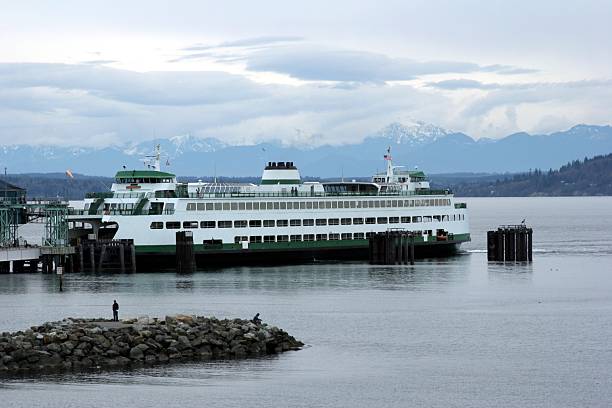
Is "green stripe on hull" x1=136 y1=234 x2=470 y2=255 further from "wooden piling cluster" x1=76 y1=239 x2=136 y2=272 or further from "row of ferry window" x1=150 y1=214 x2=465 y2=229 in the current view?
"wooden piling cluster" x1=76 y1=239 x2=136 y2=272

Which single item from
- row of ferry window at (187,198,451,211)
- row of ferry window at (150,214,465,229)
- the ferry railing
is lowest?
row of ferry window at (150,214,465,229)

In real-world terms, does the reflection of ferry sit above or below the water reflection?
above

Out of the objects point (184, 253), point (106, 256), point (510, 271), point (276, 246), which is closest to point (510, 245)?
point (510, 271)

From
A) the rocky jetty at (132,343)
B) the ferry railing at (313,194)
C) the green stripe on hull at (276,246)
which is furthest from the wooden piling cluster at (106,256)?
the rocky jetty at (132,343)

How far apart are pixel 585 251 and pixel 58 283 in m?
49.7

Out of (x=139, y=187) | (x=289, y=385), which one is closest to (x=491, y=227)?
(x=139, y=187)

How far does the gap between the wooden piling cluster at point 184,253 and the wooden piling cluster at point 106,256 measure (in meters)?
2.71

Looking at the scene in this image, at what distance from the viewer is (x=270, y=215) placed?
8700 centimetres

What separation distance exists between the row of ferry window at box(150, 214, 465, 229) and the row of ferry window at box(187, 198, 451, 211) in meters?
0.84

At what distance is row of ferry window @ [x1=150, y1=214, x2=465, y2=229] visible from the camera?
83.2 meters

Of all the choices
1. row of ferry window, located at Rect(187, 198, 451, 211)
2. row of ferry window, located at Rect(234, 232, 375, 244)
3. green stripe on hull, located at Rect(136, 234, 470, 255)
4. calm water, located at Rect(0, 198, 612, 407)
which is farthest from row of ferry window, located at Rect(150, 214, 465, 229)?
calm water, located at Rect(0, 198, 612, 407)

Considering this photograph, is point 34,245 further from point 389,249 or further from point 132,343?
point 132,343

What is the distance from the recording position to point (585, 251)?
10731cm

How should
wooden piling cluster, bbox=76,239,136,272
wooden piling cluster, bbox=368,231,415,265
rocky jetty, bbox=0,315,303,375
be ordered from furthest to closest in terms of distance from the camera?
wooden piling cluster, bbox=368,231,415,265
wooden piling cluster, bbox=76,239,136,272
rocky jetty, bbox=0,315,303,375
